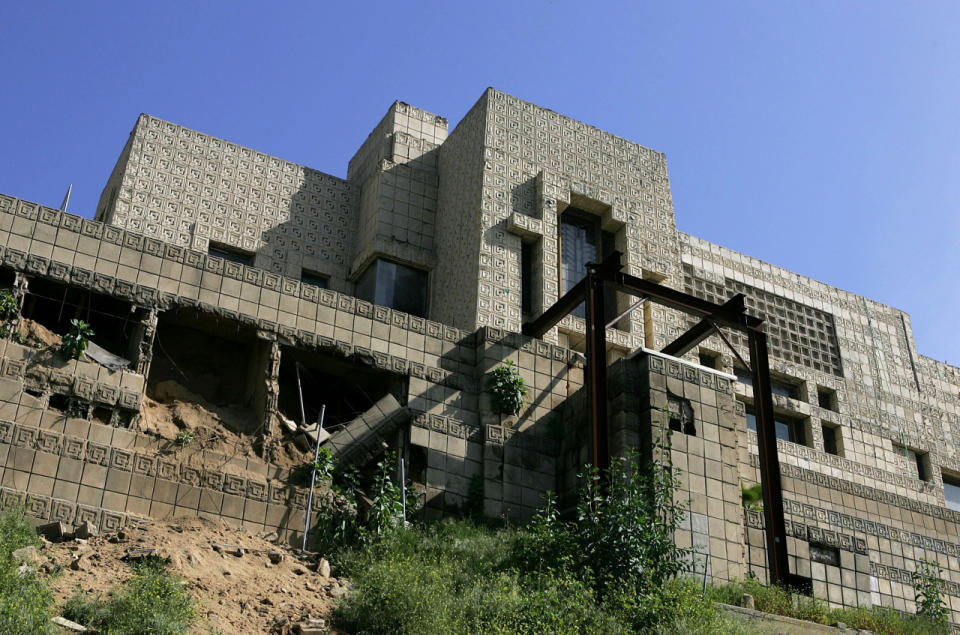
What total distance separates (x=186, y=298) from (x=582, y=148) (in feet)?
37.6

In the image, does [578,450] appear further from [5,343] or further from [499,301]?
[5,343]

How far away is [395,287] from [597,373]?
7317mm

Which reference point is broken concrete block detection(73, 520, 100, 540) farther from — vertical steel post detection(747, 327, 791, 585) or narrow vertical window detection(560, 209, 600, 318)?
narrow vertical window detection(560, 209, 600, 318)

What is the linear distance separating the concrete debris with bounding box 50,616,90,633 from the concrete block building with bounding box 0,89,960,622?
3.94 metres

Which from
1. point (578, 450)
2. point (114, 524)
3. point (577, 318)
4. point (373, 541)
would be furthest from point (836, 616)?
point (114, 524)

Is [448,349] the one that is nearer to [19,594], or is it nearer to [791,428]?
[19,594]

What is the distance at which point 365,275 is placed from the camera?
24969 mm

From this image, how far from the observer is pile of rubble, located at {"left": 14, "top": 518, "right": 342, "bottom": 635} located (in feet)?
41.7

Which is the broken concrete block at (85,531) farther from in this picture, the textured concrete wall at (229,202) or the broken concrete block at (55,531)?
the textured concrete wall at (229,202)

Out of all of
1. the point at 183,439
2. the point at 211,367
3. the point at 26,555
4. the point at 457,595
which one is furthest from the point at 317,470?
the point at 26,555

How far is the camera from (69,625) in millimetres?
11453

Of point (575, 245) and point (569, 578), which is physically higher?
point (575, 245)

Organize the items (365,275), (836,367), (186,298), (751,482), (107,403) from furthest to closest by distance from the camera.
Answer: (836,367) < (365,275) < (751,482) < (186,298) < (107,403)

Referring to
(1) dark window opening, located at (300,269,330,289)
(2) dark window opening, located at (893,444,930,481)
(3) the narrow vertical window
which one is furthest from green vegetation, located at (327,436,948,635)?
(2) dark window opening, located at (893,444,930,481)
